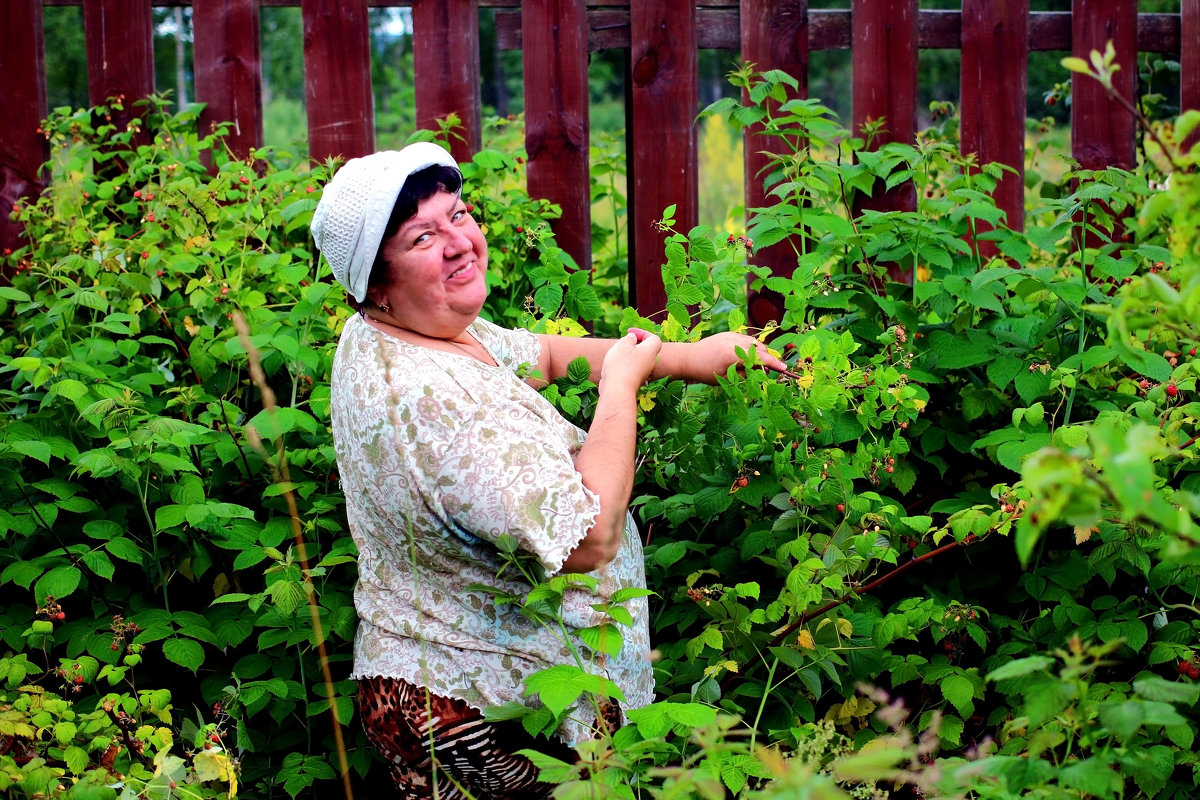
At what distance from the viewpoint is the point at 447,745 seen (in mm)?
2297

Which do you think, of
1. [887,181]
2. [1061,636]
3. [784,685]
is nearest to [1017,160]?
[887,181]

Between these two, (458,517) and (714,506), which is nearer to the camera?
(458,517)

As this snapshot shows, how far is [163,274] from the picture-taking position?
345 cm

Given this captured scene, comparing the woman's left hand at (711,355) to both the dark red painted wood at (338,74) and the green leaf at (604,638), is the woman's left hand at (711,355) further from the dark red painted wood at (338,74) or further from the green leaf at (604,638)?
the dark red painted wood at (338,74)

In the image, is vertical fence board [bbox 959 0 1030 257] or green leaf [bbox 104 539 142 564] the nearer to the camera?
green leaf [bbox 104 539 142 564]

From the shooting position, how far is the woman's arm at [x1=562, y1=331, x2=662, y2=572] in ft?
7.13

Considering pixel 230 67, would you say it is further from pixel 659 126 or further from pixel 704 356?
pixel 704 356

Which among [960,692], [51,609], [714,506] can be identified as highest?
[714,506]

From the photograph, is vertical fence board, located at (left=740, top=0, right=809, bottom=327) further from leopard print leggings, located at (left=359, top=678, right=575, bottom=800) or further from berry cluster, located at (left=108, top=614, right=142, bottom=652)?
berry cluster, located at (left=108, top=614, right=142, bottom=652)

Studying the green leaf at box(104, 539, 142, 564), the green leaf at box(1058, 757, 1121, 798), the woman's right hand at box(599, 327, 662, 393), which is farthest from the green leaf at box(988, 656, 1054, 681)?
the green leaf at box(104, 539, 142, 564)

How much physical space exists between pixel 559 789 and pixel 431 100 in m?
2.84

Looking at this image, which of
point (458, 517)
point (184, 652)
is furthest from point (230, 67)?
point (458, 517)

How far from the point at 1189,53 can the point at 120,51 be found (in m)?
3.76

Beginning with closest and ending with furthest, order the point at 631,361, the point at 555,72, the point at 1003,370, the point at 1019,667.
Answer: the point at 1019,667, the point at 631,361, the point at 1003,370, the point at 555,72
